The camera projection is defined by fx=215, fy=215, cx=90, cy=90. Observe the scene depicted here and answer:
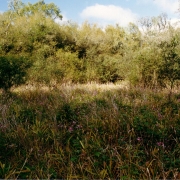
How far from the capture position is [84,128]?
14.0 ft

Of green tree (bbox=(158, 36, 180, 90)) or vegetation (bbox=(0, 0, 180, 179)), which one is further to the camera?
green tree (bbox=(158, 36, 180, 90))

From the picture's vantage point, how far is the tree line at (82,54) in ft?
32.0

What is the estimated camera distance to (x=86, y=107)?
5.95 m

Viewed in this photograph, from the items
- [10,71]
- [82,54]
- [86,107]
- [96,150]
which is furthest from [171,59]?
[82,54]

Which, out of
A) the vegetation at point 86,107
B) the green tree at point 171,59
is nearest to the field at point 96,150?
the vegetation at point 86,107

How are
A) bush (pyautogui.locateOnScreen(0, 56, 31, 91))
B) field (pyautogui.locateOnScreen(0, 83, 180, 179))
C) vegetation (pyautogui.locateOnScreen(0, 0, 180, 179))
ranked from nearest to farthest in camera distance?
1. field (pyautogui.locateOnScreen(0, 83, 180, 179))
2. vegetation (pyautogui.locateOnScreen(0, 0, 180, 179))
3. bush (pyautogui.locateOnScreen(0, 56, 31, 91))

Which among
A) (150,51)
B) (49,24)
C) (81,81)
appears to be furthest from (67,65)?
(150,51)

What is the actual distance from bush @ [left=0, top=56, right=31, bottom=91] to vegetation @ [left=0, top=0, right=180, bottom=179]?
4 cm

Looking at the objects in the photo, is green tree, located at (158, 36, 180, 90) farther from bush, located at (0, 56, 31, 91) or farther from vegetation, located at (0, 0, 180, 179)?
bush, located at (0, 56, 31, 91)

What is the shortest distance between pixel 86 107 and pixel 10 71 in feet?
13.5

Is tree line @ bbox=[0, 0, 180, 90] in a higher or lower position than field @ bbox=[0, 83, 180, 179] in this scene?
higher

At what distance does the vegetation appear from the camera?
9.96ft

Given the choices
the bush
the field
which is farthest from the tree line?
the field

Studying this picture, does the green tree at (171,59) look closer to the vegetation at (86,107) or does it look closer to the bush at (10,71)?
the vegetation at (86,107)
